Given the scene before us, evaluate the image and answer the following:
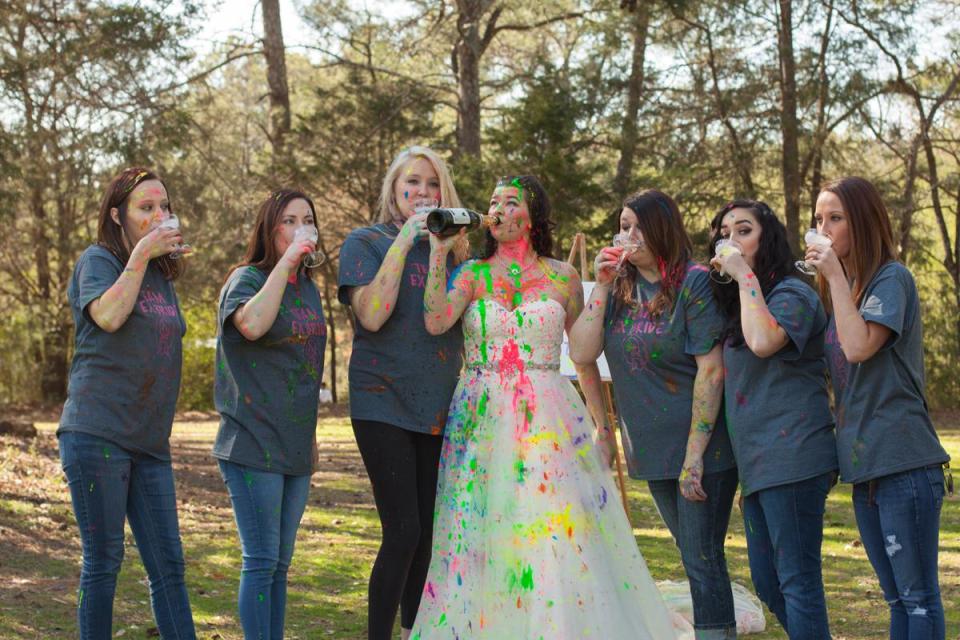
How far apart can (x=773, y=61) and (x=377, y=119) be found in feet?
24.7

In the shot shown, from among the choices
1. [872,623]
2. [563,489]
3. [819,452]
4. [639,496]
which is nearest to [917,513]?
[819,452]

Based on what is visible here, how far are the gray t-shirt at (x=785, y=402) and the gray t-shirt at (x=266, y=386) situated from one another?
1456 mm

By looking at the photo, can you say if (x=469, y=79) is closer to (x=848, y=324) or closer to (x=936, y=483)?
(x=848, y=324)

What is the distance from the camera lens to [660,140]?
17.8m

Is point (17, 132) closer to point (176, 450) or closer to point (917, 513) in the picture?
point (176, 450)

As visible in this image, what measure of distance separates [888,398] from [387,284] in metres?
1.75

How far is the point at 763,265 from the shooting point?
12.9 ft

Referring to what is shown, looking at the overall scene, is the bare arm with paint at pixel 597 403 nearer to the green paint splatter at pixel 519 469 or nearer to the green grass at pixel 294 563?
the green paint splatter at pixel 519 469

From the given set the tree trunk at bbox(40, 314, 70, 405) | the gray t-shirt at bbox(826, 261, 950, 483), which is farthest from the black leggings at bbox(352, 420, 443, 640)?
the tree trunk at bbox(40, 314, 70, 405)

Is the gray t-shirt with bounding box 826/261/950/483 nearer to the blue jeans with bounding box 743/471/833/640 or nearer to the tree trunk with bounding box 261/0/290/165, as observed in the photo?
the blue jeans with bounding box 743/471/833/640

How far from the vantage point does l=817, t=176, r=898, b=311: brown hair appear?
3611 mm

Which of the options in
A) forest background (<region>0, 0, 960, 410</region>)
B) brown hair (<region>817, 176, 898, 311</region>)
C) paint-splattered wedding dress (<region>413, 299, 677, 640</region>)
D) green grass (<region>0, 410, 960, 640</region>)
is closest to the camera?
brown hair (<region>817, 176, 898, 311</region>)

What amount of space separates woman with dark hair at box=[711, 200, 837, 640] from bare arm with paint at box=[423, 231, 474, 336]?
38.2 inches

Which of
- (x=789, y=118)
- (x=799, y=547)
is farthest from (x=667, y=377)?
(x=789, y=118)
